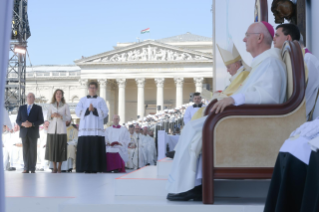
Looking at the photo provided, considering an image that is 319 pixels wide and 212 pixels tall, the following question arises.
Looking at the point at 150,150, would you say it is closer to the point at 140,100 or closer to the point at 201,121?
the point at 201,121

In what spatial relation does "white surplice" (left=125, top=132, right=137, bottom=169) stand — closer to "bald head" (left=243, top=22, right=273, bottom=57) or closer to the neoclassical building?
"bald head" (left=243, top=22, right=273, bottom=57)

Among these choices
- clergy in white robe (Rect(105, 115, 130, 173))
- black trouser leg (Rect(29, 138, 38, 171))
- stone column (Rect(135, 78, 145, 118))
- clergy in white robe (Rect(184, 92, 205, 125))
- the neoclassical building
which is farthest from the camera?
stone column (Rect(135, 78, 145, 118))

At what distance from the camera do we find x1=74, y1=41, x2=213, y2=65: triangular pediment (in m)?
50.4

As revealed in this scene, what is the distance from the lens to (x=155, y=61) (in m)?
50.6

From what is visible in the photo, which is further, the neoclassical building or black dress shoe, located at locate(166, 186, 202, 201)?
the neoclassical building

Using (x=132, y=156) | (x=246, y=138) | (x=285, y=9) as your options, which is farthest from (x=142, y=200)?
(x=132, y=156)

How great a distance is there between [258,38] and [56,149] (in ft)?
18.6

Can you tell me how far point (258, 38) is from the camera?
295 centimetres

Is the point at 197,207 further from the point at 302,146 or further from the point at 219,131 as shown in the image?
the point at 302,146

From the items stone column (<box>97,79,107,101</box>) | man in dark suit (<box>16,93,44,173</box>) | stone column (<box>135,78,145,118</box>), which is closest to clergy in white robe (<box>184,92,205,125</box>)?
man in dark suit (<box>16,93,44,173</box>)

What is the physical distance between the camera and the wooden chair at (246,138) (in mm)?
2512

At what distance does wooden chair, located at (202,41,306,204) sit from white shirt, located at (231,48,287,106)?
9 cm

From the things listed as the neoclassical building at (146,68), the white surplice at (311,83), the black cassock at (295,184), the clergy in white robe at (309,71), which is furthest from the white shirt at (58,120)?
the neoclassical building at (146,68)

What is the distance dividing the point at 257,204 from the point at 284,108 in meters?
0.60
